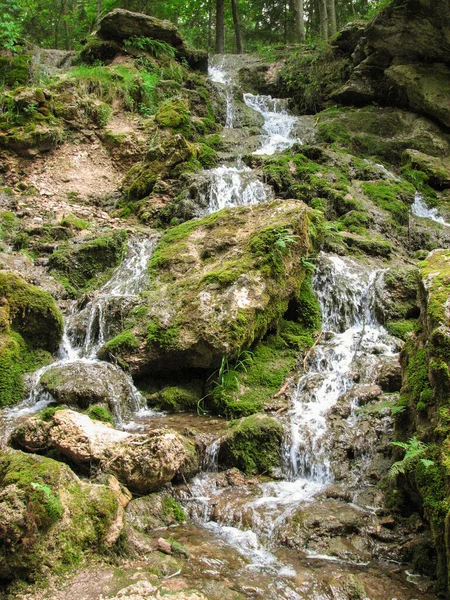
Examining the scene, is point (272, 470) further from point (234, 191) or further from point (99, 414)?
point (234, 191)

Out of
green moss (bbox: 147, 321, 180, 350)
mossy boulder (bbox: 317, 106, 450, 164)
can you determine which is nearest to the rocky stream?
green moss (bbox: 147, 321, 180, 350)

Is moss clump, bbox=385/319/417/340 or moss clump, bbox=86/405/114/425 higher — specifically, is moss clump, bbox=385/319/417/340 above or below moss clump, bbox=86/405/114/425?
above

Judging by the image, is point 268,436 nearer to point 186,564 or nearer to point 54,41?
point 186,564

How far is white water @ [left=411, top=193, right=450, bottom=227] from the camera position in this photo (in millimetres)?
12484

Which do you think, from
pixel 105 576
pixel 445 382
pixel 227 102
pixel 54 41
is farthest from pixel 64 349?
pixel 54 41

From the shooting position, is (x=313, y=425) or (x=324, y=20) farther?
(x=324, y=20)

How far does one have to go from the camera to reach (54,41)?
2738 cm

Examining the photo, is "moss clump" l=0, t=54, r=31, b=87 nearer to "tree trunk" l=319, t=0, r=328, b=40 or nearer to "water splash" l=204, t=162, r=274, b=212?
"water splash" l=204, t=162, r=274, b=212

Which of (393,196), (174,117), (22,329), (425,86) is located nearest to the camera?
(22,329)

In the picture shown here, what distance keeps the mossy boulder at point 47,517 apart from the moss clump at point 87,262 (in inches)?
232

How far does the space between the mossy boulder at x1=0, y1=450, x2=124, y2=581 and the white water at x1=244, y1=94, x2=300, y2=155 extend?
12.3 meters

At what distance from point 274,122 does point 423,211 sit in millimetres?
6905

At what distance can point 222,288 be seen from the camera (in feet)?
23.8

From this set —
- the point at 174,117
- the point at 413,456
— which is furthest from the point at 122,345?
the point at 174,117
